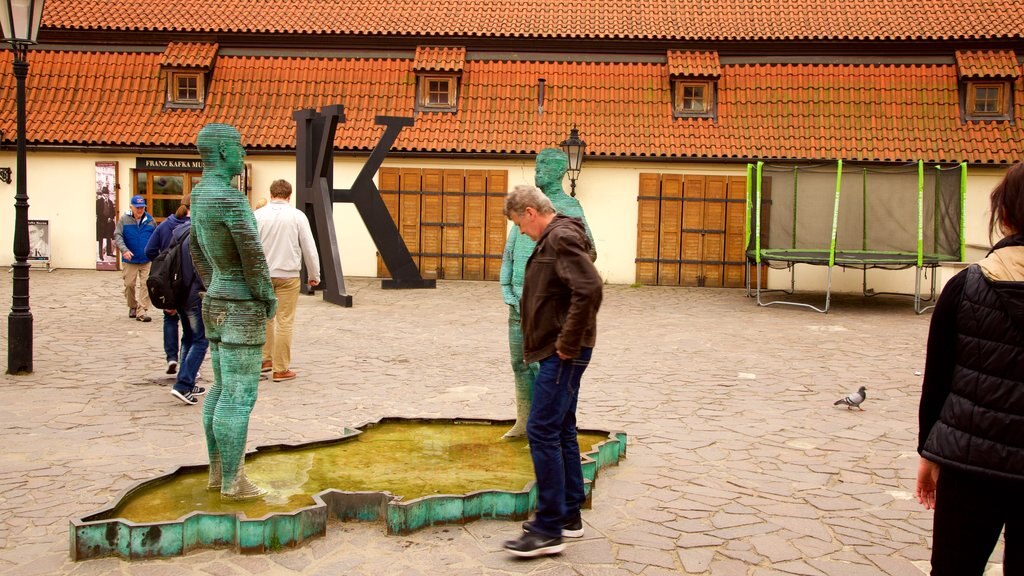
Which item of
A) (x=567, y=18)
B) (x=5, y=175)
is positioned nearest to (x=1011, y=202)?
(x=567, y=18)

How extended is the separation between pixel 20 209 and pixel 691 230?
14712 millimetres

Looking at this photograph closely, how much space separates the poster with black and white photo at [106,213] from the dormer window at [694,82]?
12368 mm

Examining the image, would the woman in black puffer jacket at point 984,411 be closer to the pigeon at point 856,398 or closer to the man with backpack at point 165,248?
the pigeon at point 856,398

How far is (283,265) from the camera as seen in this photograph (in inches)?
378

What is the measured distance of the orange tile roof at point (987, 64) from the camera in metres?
21.5

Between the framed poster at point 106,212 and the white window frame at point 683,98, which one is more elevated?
the white window frame at point 683,98

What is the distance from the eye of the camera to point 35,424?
764 cm

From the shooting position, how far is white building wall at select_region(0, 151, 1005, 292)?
21.9 metres

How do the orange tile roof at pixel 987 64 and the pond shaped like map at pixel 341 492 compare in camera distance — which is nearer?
the pond shaped like map at pixel 341 492

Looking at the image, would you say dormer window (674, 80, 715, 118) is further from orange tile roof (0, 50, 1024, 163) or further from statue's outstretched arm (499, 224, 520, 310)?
statue's outstretched arm (499, 224, 520, 310)

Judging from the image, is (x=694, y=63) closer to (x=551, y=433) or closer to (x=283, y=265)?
(x=283, y=265)

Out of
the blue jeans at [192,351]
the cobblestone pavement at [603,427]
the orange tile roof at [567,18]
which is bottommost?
the cobblestone pavement at [603,427]

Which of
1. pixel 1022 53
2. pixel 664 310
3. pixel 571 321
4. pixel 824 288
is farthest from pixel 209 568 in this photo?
pixel 1022 53

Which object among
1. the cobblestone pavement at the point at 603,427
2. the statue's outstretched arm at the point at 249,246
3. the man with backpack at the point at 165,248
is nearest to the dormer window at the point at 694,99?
the cobblestone pavement at the point at 603,427
